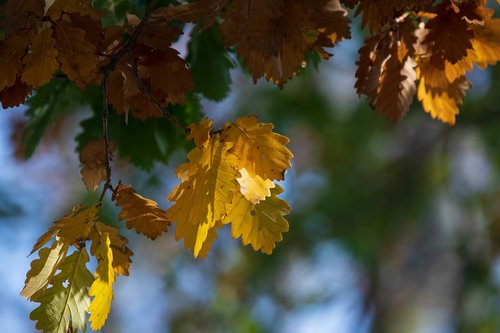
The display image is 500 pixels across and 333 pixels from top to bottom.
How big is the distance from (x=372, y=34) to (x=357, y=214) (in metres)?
6.72

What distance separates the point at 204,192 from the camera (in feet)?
4.12

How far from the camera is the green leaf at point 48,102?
183 cm

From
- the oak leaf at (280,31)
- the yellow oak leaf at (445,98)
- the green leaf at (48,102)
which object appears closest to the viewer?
the oak leaf at (280,31)

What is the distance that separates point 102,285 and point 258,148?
335 millimetres

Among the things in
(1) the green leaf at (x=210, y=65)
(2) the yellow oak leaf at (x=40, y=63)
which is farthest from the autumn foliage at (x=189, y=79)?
(1) the green leaf at (x=210, y=65)

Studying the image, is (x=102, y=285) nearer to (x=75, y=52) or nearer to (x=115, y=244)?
(x=115, y=244)

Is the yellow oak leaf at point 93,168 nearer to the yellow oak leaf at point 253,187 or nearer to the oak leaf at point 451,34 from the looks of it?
the yellow oak leaf at point 253,187

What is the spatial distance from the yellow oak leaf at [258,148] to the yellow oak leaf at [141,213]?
0.54 feet

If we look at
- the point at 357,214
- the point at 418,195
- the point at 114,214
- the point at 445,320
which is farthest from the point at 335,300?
the point at 114,214

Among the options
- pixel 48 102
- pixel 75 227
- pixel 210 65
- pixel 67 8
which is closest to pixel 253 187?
pixel 75 227

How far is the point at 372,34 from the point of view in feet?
4.62

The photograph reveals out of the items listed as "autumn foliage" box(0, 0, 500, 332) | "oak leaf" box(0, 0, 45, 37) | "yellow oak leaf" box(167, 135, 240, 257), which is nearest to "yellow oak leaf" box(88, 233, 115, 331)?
"autumn foliage" box(0, 0, 500, 332)

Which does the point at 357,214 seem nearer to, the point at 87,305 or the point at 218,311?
the point at 218,311

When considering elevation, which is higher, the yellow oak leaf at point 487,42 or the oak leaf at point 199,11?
the oak leaf at point 199,11
